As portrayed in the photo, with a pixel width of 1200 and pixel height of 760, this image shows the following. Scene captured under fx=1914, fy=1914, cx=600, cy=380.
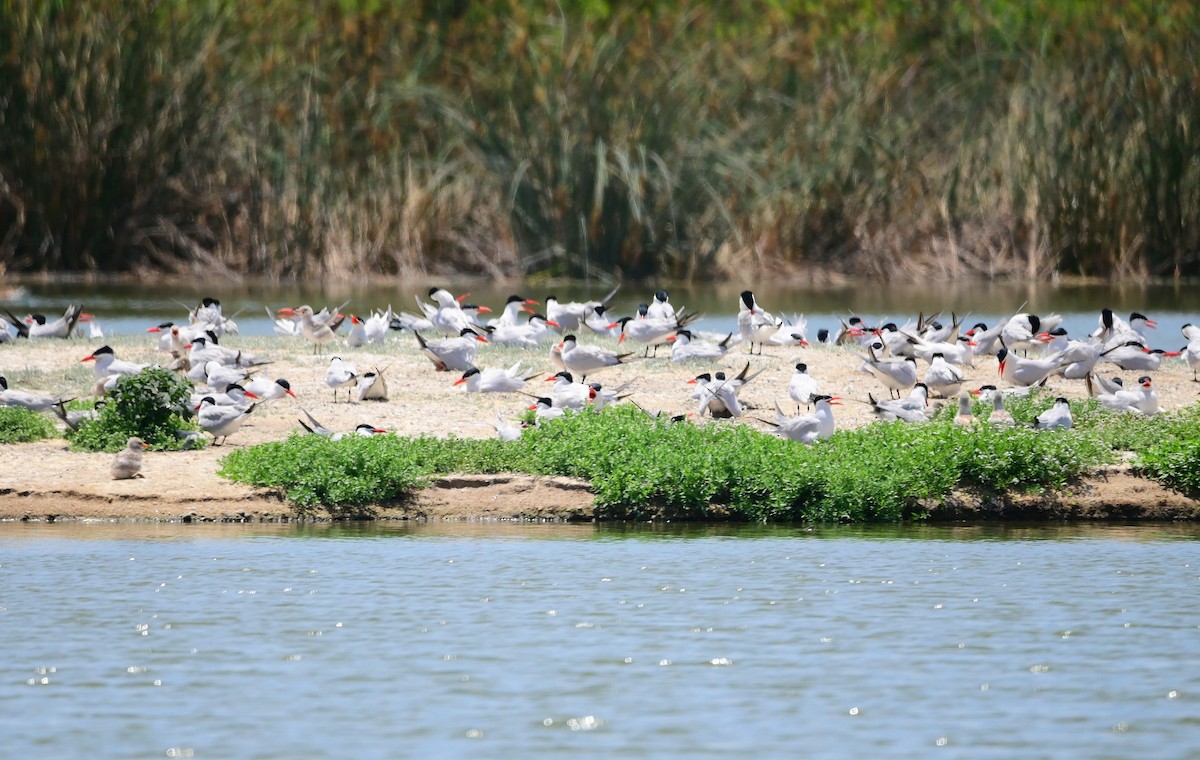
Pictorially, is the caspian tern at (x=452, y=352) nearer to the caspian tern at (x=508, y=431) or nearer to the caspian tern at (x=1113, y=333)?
the caspian tern at (x=508, y=431)

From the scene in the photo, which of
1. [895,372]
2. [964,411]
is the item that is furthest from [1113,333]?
[964,411]

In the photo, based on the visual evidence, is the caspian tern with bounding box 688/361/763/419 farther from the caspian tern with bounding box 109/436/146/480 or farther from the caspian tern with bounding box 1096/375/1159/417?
the caspian tern with bounding box 109/436/146/480

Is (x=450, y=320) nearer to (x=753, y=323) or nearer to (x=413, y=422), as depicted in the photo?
(x=753, y=323)

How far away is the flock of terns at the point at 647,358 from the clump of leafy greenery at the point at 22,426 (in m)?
0.19

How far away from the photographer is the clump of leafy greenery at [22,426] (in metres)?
14.3

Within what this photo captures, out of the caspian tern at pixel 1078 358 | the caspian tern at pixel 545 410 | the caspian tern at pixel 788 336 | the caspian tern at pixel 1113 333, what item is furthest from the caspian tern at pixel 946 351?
the caspian tern at pixel 545 410

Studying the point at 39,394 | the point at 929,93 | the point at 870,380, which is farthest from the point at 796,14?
the point at 39,394

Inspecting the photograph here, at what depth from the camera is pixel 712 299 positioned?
29.2m

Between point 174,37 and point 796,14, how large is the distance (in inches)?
453

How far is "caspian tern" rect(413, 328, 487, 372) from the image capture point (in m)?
17.8

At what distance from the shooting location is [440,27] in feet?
116

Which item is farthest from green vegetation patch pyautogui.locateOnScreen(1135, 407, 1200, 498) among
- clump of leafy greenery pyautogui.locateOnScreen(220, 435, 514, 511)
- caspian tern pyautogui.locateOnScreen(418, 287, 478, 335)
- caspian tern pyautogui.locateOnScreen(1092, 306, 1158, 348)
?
caspian tern pyautogui.locateOnScreen(418, 287, 478, 335)

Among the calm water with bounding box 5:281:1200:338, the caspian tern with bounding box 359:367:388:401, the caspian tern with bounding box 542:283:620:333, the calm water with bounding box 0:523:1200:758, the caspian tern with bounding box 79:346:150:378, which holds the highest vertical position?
the calm water with bounding box 5:281:1200:338

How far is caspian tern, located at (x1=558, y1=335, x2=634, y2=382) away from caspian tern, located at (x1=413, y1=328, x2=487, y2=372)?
911mm
